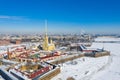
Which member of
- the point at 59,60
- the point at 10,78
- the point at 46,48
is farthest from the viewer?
the point at 46,48

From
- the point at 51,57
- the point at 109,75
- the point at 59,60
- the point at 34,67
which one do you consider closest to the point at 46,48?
the point at 51,57

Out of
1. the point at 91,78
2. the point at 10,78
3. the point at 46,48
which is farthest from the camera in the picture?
the point at 46,48

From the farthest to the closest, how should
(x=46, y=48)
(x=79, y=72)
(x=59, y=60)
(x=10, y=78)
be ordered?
1. (x=46, y=48)
2. (x=59, y=60)
3. (x=79, y=72)
4. (x=10, y=78)

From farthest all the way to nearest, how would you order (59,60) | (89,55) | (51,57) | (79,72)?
(89,55) < (51,57) < (59,60) < (79,72)

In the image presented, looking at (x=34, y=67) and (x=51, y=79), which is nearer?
(x=51, y=79)

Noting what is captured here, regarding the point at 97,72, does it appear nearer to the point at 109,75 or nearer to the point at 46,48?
the point at 109,75

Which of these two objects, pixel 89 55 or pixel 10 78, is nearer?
pixel 10 78

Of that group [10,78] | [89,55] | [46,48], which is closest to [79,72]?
[10,78]

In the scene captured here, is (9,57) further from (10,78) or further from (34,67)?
(10,78)
